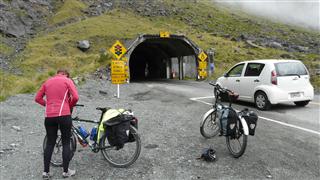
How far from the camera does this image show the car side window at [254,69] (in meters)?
12.1

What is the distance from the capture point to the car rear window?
11680 mm

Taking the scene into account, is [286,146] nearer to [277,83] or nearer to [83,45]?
[277,83]

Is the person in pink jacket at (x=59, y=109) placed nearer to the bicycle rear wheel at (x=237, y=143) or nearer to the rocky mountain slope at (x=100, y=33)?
the bicycle rear wheel at (x=237, y=143)

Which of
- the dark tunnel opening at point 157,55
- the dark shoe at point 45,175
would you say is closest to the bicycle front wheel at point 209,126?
the dark shoe at point 45,175

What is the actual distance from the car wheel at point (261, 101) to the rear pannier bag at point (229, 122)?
525 centimetres

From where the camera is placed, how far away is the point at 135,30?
68875 mm

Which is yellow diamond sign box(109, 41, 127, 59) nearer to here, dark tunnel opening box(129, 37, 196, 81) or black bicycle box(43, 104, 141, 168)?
black bicycle box(43, 104, 141, 168)

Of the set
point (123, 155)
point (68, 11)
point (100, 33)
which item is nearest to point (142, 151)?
point (123, 155)

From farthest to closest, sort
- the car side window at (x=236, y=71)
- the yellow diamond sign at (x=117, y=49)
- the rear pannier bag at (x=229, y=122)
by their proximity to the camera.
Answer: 1. the yellow diamond sign at (x=117, y=49)
2. the car side window at (x=236, y=71)
3. the rear pannier bag at (x=229, y=122)

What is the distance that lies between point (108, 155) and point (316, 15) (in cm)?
21449

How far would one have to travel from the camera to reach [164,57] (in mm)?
41938

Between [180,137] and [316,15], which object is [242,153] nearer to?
[180,137]

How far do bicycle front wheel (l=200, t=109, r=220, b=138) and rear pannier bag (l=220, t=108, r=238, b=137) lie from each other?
0.90 m

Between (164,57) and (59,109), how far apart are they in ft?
120
